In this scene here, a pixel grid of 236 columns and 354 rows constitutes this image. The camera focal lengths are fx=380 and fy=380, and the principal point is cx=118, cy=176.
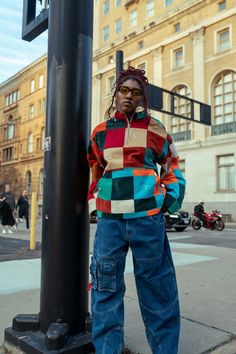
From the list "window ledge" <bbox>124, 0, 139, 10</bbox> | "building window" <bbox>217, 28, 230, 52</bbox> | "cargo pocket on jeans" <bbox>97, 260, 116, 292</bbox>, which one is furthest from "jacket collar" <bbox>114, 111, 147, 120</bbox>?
"window ledge" <bbox>124, 0, 139, 10</bbox>

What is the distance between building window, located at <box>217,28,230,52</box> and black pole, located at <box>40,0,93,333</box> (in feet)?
96.6

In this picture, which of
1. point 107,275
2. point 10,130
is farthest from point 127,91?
point 10,130

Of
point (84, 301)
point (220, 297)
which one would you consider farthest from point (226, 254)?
point (84, 301)

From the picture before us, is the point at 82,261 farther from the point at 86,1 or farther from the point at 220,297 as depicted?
the point at 220,297

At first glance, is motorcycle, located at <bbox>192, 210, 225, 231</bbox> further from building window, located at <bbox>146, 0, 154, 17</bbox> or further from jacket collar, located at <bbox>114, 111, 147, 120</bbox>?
building window, located at <bbox>146, 0, 154, 17</bbox>

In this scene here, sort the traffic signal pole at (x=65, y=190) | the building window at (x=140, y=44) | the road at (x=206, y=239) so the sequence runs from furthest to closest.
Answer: the building window at (x=140, y=44) → the road at (x=206, y=239) → the traffic signal pole at (x=65, y=190)

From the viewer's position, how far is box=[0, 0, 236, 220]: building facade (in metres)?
28.7

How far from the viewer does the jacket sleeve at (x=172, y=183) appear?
218 centimetres

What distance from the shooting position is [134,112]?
2334mm

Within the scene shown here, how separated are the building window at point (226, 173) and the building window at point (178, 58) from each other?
9.31 m

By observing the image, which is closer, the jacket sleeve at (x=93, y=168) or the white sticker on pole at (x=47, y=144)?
the jacket sleeve at (x=93, y=168)

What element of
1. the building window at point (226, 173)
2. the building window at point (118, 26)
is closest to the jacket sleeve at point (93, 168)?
the building window at point (226, 173)

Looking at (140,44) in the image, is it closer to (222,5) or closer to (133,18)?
(133,18)

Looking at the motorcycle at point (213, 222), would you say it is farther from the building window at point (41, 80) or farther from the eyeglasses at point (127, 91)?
the building window at point (41, 80)
